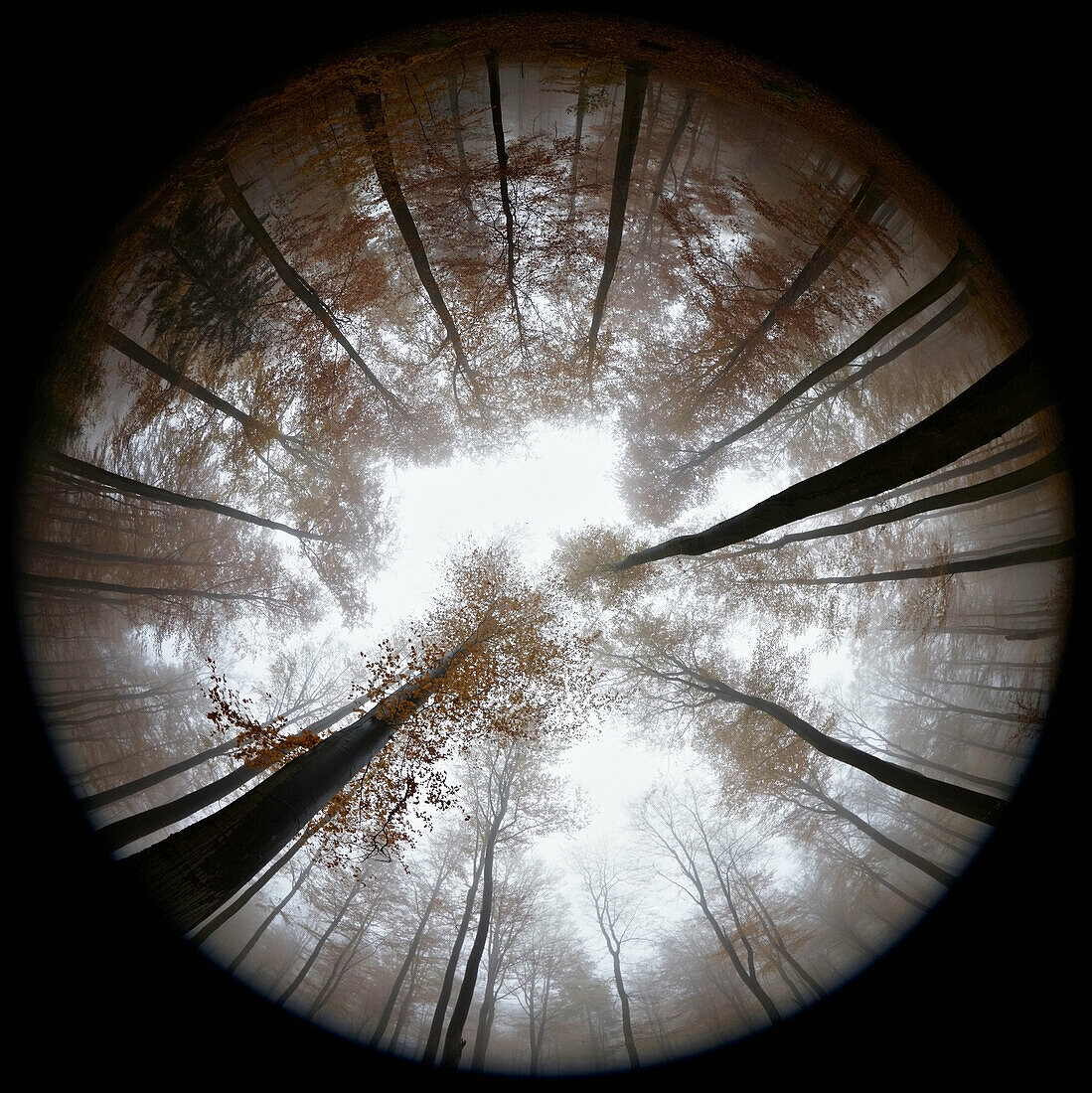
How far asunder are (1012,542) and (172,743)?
11340 mm

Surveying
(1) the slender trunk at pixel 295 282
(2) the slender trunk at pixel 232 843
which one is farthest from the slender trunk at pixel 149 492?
(2) the slender trunk at pixel 232 843

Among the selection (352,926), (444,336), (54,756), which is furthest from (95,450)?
(352,926)

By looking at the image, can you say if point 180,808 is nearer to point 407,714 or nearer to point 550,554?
point 407,714

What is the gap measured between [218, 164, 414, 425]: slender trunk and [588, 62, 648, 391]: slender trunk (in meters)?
3.58

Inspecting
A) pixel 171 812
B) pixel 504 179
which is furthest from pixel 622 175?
pixel 171 812

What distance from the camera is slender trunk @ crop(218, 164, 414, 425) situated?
4.15 metres

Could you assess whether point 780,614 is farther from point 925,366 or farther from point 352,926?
point 352,926

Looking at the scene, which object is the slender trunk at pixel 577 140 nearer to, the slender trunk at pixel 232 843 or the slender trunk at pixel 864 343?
the slender trunk at pixel 864 343

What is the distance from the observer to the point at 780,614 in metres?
9.11

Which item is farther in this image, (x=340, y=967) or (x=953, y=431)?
(x=340, y=967)

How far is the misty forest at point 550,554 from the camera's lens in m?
3.68

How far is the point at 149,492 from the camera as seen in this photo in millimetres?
5887

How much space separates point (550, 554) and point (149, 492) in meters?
7.10

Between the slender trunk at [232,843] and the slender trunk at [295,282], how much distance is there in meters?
5.27
